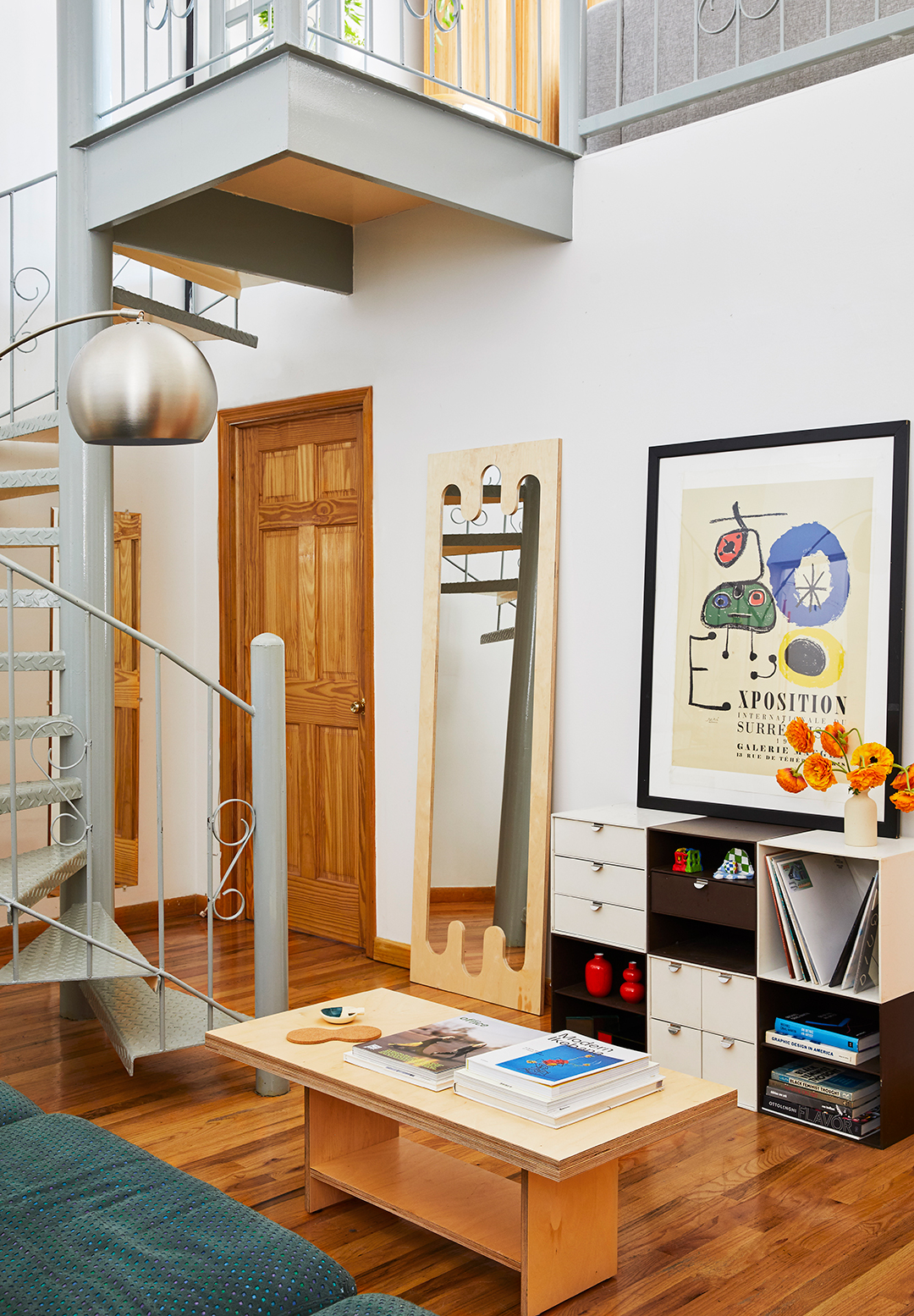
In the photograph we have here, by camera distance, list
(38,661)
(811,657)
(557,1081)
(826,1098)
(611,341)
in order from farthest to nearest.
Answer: (611,341)
(38,661)
(811,657)
(826,1098)
(557,1081)

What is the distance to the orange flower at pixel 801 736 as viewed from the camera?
3316mm

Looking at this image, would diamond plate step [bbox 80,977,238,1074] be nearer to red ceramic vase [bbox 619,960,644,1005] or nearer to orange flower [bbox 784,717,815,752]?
red ceramic vase [bbox 619,960,644,1005]

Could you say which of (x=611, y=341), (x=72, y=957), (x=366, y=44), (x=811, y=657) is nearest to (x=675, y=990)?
(x=811, y=657)

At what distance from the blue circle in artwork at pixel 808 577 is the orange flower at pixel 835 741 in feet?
1.09

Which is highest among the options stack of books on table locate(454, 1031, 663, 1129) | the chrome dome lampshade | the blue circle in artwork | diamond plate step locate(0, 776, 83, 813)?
the chrome dome lampshade

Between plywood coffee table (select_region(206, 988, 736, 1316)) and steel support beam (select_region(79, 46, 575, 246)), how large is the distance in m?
2.34

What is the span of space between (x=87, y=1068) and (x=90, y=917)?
0.46 meters

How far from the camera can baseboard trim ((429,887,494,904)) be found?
4.30m

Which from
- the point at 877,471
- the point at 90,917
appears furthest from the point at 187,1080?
the point at 877,471

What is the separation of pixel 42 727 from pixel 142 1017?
0.94 metres

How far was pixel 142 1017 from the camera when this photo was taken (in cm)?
362

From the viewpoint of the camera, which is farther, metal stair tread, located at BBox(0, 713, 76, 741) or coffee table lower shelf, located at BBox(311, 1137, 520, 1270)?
metal stair tread, located at BBox(0, 713, 76, 741)

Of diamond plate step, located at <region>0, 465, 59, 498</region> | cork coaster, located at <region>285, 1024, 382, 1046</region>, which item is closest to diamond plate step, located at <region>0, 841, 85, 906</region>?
cork coaster, located at <region>285, 1024, 382, 1046</region>

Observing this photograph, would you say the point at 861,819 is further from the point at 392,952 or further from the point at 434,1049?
the point at 392,952
